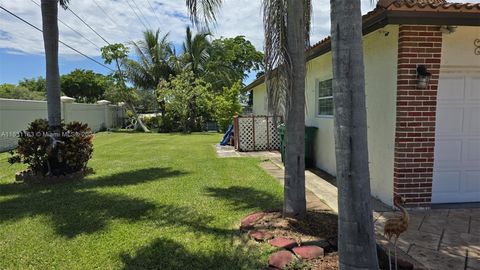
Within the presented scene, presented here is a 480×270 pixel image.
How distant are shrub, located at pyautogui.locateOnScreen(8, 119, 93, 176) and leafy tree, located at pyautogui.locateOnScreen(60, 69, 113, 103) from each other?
46.2 meters

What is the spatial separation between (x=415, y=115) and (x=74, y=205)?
587 cm

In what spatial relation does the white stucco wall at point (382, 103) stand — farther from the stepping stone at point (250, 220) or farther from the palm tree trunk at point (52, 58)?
the palm tree trunk at point (52, 58)

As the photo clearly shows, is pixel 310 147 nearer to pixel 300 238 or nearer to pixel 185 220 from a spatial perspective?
pixel 185 220

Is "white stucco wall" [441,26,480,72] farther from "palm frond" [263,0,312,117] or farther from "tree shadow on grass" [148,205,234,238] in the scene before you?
"tree shadow on grass" [148,205,234,238]

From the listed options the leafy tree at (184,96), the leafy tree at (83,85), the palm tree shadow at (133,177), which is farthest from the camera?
the leafy tree at (83,85)

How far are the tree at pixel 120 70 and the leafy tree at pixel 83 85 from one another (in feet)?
79.6

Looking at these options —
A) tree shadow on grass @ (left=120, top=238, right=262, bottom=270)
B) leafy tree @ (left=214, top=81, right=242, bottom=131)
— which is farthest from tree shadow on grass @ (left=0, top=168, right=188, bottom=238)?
leafy tree @ (left=214, top=81, right=242, bottom=131)

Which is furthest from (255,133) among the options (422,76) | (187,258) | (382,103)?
(187,258)

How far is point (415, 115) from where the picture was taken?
5930mm

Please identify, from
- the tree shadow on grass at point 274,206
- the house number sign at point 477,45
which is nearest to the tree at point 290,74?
the tree shadow on grass at point 274,206

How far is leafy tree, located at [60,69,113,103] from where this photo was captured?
172 feet

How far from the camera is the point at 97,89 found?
54.9 meters

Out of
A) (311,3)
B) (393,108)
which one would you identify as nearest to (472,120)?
(393,108)

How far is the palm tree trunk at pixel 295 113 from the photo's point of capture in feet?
16.1
